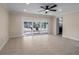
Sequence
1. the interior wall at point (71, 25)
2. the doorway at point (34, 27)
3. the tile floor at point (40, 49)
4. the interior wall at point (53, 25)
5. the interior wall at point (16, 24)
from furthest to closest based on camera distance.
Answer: the interior wall at point (53, 25), the doorway at point (34, 27), the interior wall at point (16, 24), the interior wall at point (71, 25), the tile floor at point (40, 49)

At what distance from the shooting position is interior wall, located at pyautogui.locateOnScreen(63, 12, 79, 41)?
6.91m

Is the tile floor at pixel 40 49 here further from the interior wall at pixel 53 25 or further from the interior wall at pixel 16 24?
the interior wall at pixel 53 25

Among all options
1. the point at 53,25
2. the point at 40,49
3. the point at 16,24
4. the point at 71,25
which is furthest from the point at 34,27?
the point at 40,49

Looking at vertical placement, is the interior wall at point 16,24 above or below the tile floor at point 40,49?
above

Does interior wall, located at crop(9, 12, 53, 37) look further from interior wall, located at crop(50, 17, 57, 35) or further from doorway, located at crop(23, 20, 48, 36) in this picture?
interior wall, located at crop(50, 17, 57, 35)

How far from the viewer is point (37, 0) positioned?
3.92 ft

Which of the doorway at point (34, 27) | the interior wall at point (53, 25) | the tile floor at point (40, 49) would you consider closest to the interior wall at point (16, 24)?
the doorway at point (34, 27)

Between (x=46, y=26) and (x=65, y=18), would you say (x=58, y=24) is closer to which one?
(x=46, y=26)

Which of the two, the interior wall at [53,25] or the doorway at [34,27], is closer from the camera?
the doorway at [34,27]

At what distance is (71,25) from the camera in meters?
7.49

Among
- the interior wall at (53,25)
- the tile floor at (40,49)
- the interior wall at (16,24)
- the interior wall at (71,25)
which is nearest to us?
the tile floor at (40,49)

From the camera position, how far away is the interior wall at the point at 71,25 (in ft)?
22.7

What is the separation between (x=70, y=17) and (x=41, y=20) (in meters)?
3.45

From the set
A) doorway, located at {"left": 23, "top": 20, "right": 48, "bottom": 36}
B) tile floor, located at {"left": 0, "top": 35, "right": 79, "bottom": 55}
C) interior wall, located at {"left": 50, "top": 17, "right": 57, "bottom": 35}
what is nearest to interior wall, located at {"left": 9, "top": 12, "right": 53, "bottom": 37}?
doorway, located at {"left": 23, "top": 20, "right": 48, "bottom": 36}
